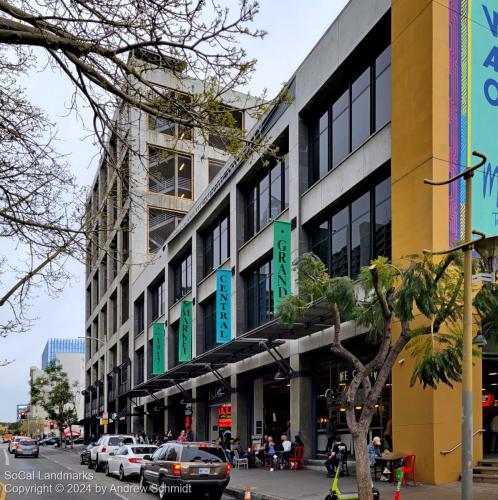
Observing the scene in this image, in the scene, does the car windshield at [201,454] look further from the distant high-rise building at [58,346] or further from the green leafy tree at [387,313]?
the distant high-rise building at [58,346]

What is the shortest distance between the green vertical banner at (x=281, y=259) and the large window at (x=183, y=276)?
60.0 feet

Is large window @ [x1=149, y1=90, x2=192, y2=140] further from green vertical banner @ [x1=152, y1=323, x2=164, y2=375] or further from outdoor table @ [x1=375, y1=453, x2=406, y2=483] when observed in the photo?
green vertical banner @ [x1=152, y1=323, x2=164, y2=375]

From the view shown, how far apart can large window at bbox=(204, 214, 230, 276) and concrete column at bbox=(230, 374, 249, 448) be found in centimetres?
747

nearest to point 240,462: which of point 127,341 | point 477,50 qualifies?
point 477,50

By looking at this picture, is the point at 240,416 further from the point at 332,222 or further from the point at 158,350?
the point at 158,350

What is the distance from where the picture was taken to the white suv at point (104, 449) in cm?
3262

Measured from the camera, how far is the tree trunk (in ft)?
48.5

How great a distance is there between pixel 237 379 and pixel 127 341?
103 feet

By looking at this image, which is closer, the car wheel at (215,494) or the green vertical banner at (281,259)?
the car wheel at (215,494)

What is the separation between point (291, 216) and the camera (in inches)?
1174

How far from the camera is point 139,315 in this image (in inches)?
2464

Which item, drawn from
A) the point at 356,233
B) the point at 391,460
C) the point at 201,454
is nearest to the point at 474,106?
the point at 356,233

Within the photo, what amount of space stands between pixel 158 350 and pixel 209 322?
27.4 feet

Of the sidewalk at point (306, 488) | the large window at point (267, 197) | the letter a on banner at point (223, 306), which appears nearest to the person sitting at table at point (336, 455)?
the sidewalk at point (306, 488)
